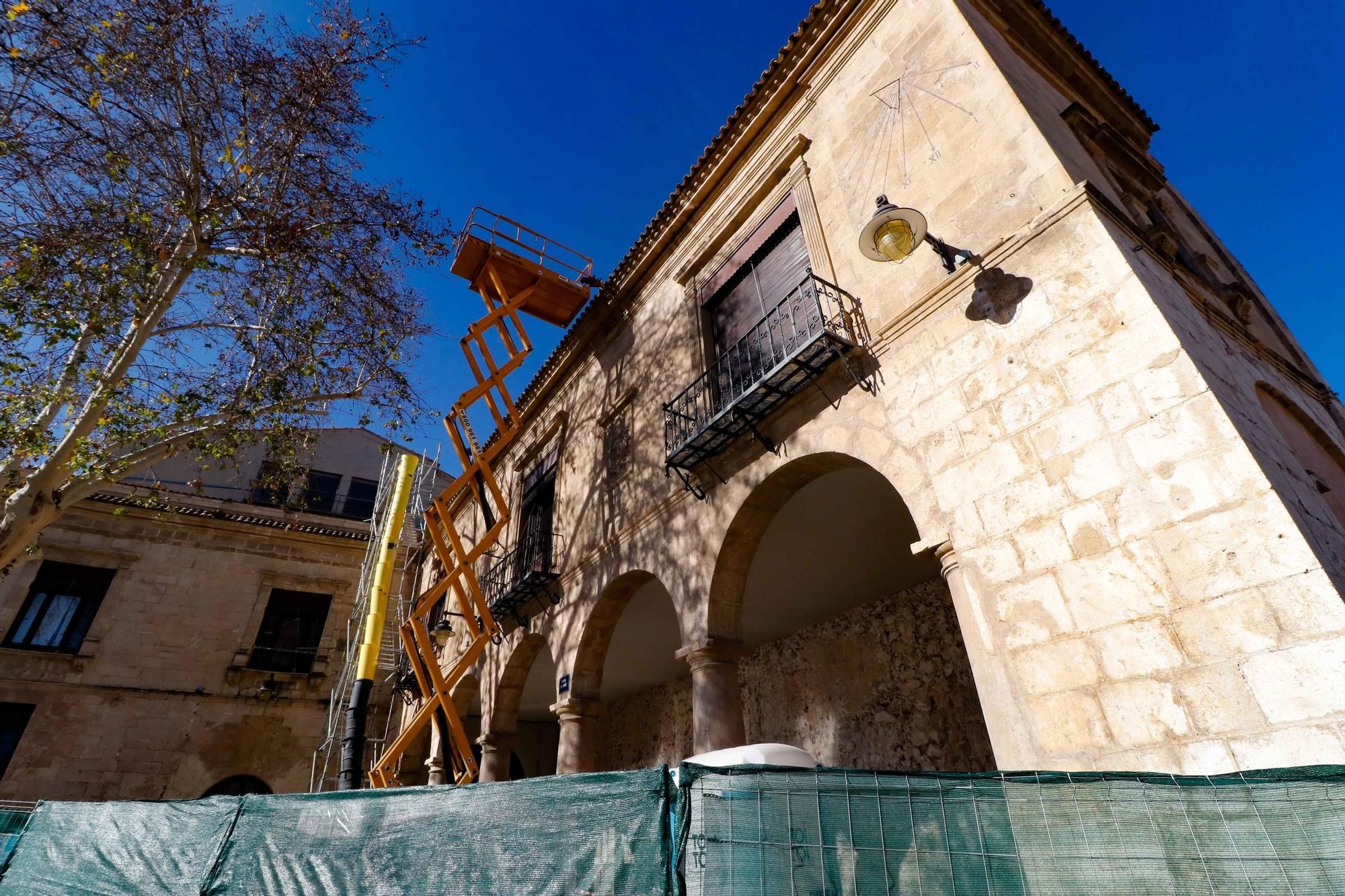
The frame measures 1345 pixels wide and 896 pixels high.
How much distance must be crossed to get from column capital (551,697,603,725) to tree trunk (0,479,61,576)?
5945 mm

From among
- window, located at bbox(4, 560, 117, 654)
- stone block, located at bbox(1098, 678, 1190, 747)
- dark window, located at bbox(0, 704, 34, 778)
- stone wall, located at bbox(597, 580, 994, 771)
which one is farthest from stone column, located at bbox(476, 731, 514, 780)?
window, located at bbox(4, 560, 117, 654)

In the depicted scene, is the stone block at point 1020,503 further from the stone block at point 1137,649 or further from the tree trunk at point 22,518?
the tree trunk at point 22,518

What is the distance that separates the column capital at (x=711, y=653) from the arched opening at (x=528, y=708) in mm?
4059

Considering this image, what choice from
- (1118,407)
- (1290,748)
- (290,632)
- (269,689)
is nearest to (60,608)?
(290,632)

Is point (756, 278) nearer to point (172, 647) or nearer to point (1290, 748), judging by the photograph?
point (1290, 748)

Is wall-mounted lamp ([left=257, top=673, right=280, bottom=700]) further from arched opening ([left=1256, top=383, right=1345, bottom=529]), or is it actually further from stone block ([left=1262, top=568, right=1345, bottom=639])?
arched opening ([left=1256, top=383, right=1345, bottom=529])

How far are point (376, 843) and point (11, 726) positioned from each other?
52.3 ft

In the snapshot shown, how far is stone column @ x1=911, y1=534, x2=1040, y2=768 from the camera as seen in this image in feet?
12.4

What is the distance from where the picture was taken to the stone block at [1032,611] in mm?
3770

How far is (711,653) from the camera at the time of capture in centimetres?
626

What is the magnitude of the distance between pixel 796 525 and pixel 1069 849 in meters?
4.94

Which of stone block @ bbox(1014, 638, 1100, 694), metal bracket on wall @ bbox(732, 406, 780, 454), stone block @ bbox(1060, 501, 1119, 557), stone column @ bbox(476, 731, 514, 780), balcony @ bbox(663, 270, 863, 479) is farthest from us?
stone column @ bbox(476, 731, 514, 780)

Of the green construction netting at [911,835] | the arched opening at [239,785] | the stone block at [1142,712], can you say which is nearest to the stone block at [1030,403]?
the stone block at [1142,712]

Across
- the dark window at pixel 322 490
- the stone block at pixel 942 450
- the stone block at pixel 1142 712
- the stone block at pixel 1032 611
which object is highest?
the dark window at pixel 322 490
